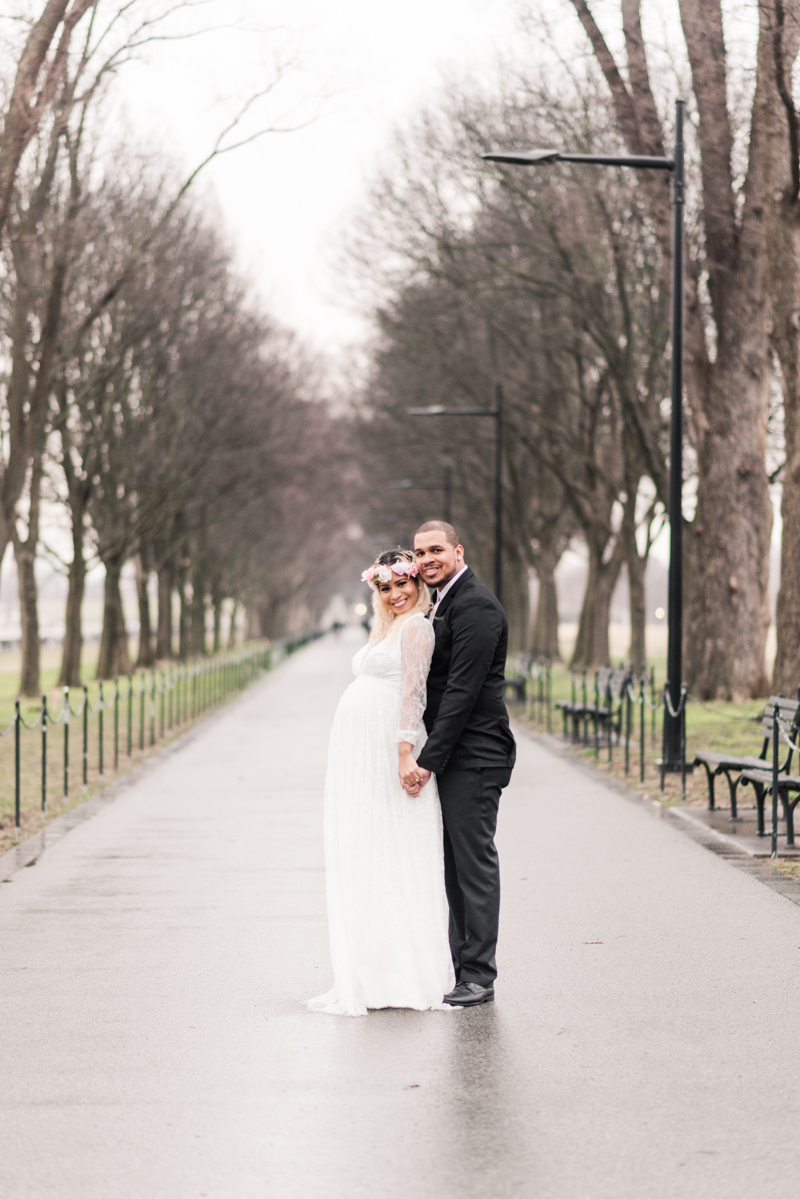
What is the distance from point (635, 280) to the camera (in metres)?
28.0

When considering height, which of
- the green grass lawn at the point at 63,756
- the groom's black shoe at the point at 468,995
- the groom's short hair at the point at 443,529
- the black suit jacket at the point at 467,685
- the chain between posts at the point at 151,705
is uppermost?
the groom's short hair at the point at 443,529

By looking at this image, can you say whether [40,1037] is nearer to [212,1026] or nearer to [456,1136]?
[212,1026]

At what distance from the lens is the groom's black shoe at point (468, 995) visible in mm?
6512

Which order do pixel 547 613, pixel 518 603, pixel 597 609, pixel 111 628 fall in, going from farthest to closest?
pixel 518 603 < pixel 547 613 < pixel 597 609 < pixel 111 628

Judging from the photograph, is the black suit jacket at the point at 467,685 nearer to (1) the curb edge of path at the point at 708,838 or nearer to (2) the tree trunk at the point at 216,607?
(1) the curb edge of path at the point at 708,838

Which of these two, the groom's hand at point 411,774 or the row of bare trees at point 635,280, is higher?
the row of bare trees at point 635,280

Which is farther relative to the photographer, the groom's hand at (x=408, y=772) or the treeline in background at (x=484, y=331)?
the treeline in background at (x=484, y=331)

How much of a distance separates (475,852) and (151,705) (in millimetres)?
17452

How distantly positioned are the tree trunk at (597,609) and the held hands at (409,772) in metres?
33.0

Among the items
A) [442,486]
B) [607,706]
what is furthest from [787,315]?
[442,486]

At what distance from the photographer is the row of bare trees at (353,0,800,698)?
18.8 m

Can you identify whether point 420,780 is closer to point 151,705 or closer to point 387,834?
point 387,834

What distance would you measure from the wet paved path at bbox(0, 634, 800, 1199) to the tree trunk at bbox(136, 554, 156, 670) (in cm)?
3372

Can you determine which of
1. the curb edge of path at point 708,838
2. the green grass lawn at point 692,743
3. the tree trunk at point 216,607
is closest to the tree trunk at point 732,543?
the green grass lawn at point 692,743
